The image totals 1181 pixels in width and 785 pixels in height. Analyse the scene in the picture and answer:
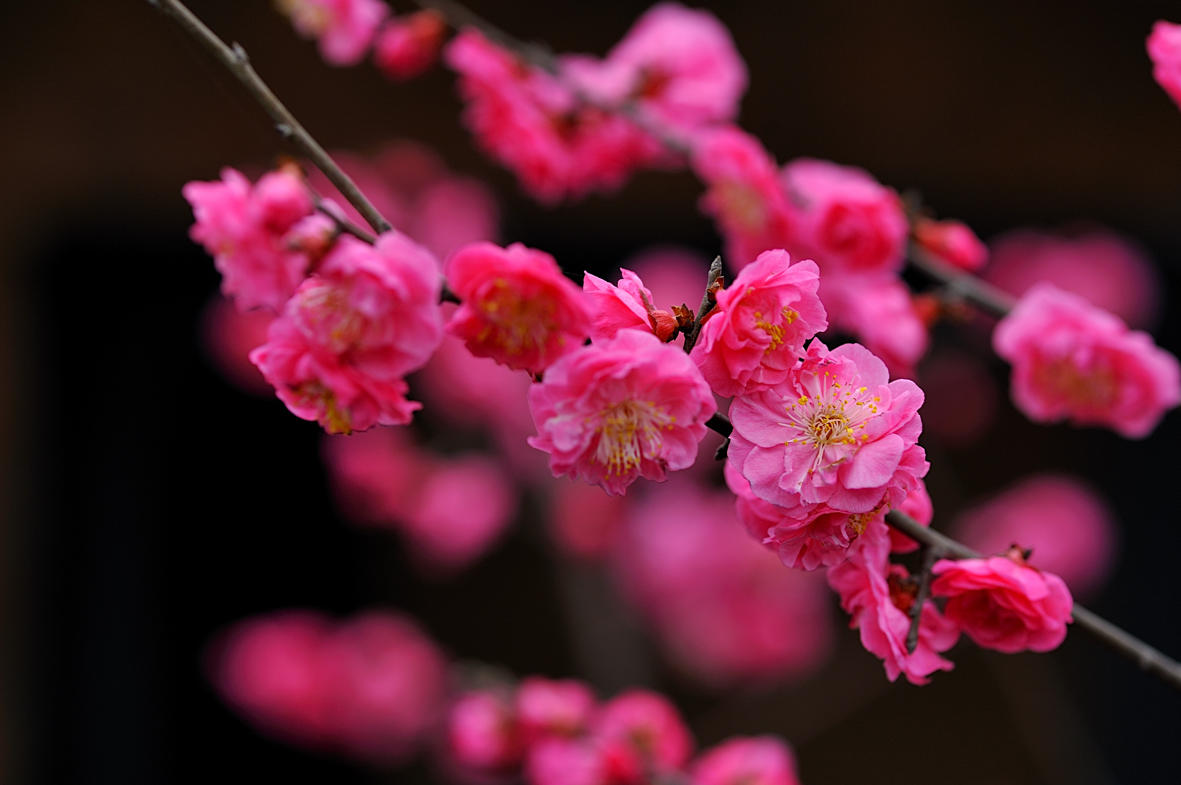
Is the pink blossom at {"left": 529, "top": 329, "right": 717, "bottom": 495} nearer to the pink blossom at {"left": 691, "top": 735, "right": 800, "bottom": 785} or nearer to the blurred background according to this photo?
the pink blossom at {"left": 691, "top": 735, "right": 800, "bottom": 785}

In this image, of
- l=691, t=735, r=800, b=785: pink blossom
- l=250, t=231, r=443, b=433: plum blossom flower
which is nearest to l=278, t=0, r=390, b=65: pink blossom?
l=250, t=231, r=443, b=433: plum blossom flower

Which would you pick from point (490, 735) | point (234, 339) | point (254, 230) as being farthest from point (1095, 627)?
point (234, 339)

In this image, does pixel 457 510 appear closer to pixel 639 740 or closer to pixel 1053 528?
pixel 639 740

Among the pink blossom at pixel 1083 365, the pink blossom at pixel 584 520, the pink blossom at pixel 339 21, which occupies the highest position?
the pink blossom at pixel 339 21

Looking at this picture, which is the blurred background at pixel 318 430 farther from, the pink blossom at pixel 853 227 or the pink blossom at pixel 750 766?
the pink blossom at pixel 853 227

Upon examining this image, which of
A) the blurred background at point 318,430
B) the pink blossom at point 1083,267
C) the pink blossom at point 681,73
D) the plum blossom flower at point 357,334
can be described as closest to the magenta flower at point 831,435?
the plum blossom flower at point 357,334

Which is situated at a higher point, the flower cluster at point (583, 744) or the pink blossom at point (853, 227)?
the pink blossom at point (853, 227)
